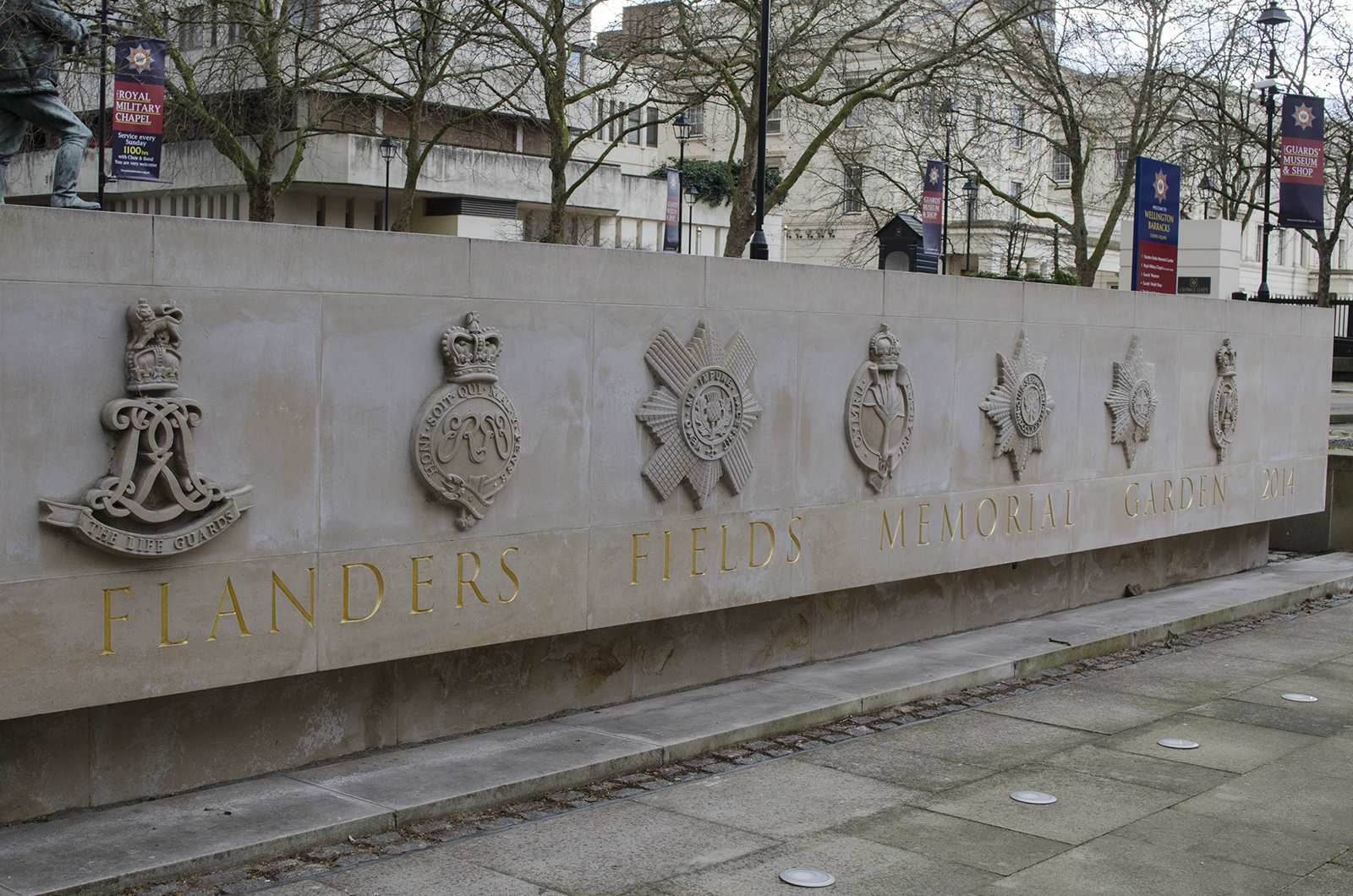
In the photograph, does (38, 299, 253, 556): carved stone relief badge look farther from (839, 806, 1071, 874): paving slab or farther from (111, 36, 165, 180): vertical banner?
(111, 36, 165, 180): vertical banner

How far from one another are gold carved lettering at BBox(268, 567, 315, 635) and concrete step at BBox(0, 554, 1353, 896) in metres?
0.80

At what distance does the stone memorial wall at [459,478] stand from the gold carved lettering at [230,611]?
0.9 inches

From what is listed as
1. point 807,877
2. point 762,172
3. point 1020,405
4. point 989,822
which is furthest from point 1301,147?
point 807,877

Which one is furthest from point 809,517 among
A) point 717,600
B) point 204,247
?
point 204,247

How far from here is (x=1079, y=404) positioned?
1218 centimetres

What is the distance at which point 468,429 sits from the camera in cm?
746

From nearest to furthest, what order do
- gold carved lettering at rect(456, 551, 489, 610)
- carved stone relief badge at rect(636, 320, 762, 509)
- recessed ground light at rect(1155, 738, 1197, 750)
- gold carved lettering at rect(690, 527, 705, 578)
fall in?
gold carved lettering at rect(456, 551, 489, 610) → recessed ground light at rect(1155, 738, 1197, 750) → carved stone relief badge at rect(636, 320, 762, 509) → gold carved lettering at rect(690, 527, 705, 578)

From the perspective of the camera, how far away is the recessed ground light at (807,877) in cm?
588

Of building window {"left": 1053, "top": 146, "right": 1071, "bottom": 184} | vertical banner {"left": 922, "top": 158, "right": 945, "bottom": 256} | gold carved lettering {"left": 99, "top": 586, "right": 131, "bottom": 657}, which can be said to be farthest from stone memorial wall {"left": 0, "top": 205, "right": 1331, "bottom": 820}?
building window {"left": 1053, "top": 146, "right": 1071, "bottom": 184}

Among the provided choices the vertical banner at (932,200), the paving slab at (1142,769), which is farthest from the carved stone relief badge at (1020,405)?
the vertical banner at (932,200)

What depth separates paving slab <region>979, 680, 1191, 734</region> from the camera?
8953 mm

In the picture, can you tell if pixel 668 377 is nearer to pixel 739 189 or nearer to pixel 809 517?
pixel 809 517

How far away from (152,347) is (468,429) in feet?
5.92

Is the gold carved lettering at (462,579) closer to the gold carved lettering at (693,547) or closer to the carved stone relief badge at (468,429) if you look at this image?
the carved stone relief badge at (468,429)
